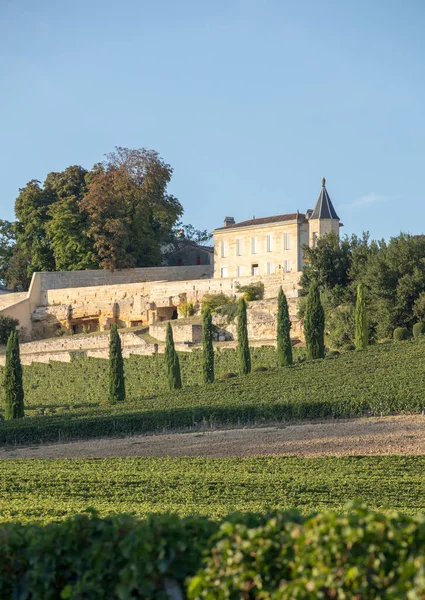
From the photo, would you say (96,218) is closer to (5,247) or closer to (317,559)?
(5,247)

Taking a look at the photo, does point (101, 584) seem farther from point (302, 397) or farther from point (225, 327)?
point (225, 327)

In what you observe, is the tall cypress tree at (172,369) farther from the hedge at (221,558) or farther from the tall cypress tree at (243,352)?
the hedge at (221,558)

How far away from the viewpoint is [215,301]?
4762 centimetres

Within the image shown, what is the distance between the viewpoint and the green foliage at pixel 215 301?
47281 mm

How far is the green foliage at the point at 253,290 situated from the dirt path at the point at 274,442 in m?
19.5

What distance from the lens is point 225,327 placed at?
4528cm

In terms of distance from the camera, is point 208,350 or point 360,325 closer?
point 208,350

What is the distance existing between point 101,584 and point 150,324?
137 ft

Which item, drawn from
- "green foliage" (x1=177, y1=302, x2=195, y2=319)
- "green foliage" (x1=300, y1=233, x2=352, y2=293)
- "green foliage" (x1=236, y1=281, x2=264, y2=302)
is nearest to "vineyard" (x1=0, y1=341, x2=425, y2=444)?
"green foliage" (x1=300, y1=233, x2=352, y2=293)

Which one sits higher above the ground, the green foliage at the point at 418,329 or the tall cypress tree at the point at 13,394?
the green foliage at the point at 418,329

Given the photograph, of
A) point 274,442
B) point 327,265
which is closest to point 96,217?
point 327,265

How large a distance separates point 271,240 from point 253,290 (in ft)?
21.0

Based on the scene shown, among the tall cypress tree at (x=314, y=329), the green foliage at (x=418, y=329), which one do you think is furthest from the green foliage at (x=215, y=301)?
the green foliage at (x=418, y=329)

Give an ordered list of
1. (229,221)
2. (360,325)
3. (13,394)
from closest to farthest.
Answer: (13,394) → (360,325) → (229,221)
